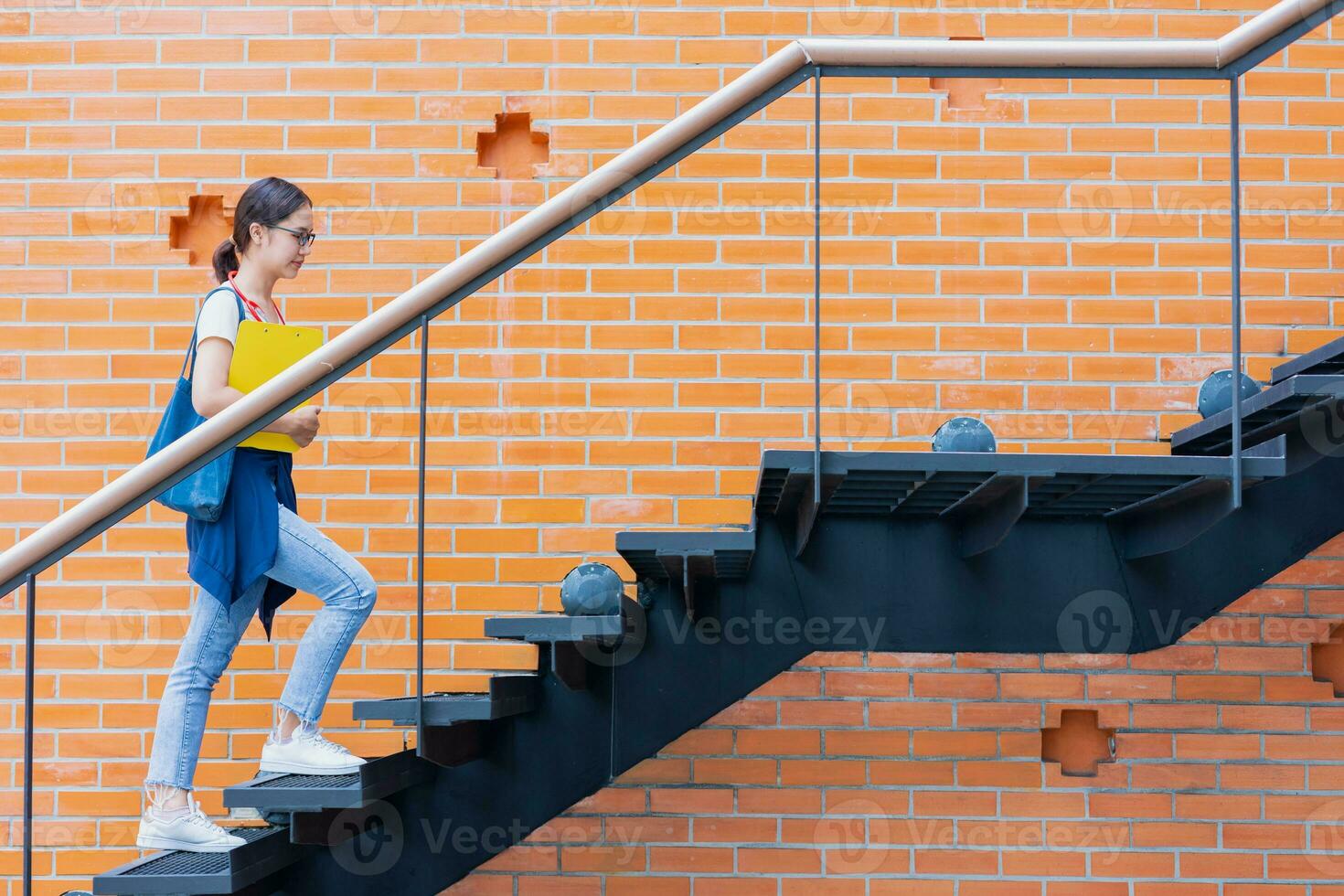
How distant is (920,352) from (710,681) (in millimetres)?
1254

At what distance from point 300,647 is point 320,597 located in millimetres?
107

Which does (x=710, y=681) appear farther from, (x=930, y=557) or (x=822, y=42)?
(x=822, y=42)

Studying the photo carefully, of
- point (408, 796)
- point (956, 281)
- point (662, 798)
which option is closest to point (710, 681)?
point (408, 796)

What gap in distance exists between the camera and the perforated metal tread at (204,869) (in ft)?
7.21

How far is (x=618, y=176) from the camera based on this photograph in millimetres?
2275

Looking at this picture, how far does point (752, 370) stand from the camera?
3.53 m

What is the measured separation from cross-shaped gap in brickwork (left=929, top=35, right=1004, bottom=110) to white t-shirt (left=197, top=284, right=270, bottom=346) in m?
2.02

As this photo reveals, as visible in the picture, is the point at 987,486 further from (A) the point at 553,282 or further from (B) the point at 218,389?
(A) the point at 553,282

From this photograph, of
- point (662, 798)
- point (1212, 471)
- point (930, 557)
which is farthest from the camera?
point (662, 798)

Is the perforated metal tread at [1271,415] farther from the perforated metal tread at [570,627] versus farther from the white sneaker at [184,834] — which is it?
the white sneaker at [184,834]

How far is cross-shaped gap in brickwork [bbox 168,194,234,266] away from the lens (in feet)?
12.2

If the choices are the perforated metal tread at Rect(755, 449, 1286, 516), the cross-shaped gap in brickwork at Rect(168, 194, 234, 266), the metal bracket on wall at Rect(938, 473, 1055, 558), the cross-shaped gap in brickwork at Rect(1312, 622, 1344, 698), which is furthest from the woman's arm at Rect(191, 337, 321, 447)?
the cross-shaped gap in brickwork at Rect(1312, 622, 1344, 698)
